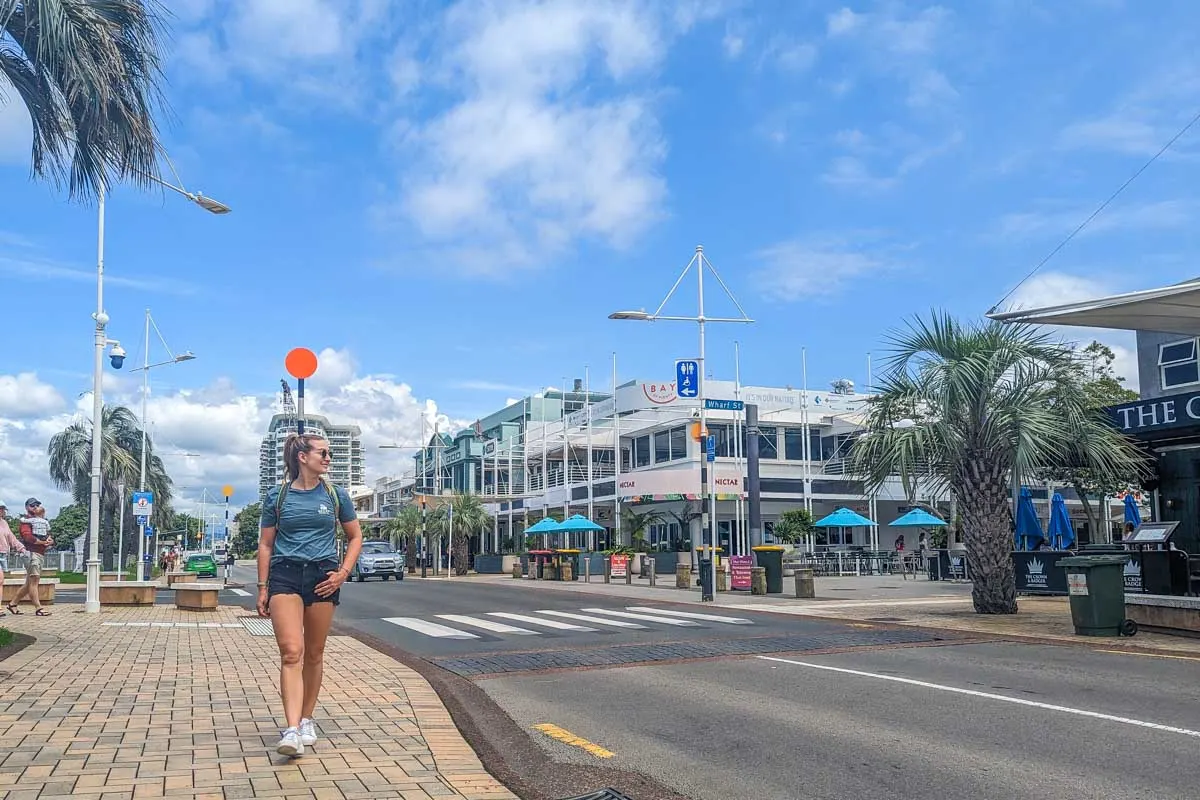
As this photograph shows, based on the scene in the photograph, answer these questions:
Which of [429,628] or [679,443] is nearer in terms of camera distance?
[429,628]

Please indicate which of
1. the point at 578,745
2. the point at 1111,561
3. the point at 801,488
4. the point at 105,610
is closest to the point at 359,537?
the point at 578,745

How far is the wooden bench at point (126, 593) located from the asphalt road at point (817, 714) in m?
9.40

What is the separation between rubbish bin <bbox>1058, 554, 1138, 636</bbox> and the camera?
1382cm

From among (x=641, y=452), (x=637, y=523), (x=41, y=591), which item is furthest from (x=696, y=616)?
(x=641, y=452)

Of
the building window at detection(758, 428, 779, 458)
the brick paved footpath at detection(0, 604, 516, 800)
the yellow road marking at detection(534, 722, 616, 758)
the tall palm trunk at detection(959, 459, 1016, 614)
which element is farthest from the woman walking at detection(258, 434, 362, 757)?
the building window at detection(758, 428, 779, 458)

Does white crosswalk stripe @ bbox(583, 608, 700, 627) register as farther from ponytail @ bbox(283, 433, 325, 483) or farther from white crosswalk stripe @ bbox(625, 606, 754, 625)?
ponytail @ bbox(283, 433, 325, 483)

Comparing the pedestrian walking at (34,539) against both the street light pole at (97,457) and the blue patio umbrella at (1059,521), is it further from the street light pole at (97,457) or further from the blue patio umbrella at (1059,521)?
the blue patio umbrella at (1059,521)

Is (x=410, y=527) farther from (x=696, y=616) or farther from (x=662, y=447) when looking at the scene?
(x=696, y=616)

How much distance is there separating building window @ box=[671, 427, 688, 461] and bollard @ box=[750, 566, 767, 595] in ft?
80.4

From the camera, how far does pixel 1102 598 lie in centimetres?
1384

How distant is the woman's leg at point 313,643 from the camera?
6.20m

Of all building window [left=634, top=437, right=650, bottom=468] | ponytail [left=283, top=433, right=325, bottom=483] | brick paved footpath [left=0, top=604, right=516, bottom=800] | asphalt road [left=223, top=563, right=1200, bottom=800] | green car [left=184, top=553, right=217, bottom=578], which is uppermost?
building window [left=634, top=437, right=650, bottom=468]

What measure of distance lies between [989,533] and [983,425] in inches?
72.3

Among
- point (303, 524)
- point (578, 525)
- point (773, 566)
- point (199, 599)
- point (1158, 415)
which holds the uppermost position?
point (1158, 415)
